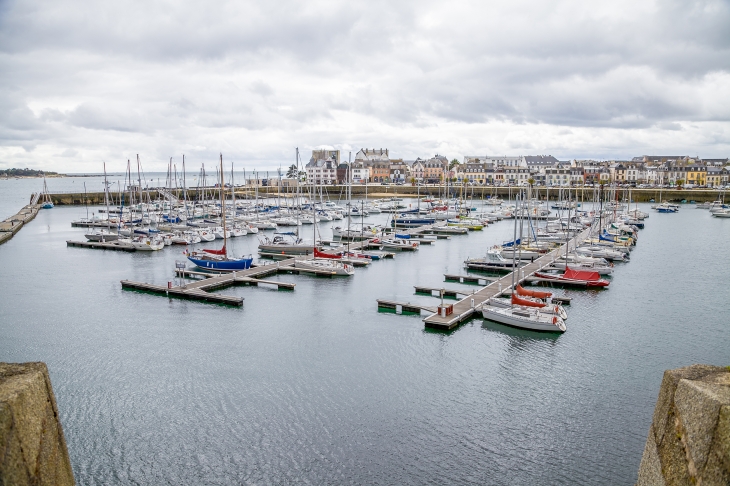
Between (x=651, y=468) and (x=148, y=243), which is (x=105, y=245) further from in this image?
(x=651, y=468)

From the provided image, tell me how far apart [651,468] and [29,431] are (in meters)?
9.81

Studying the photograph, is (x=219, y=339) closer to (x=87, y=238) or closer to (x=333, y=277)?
(x=333, y=277)

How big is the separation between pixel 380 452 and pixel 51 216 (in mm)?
97615

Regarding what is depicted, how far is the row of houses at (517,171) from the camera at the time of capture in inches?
6481

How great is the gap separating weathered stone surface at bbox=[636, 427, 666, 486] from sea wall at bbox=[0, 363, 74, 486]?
30.7ft

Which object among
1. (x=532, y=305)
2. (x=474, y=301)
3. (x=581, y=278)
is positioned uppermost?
(x=532, y=305)

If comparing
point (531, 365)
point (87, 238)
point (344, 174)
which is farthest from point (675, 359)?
point (344, 174)

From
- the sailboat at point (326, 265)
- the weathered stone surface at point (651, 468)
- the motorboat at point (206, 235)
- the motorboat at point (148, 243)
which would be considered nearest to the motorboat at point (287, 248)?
the sailboat at point (326, 265)

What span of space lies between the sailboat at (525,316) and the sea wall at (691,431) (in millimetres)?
20563

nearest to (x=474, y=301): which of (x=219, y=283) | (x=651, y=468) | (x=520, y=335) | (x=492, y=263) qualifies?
(x=520, y=335)

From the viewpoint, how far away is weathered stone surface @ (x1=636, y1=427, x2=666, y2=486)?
9.33 metres

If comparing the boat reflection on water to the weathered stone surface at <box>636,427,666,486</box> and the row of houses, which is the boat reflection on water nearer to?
the weathered stone surface at <box>636,427,666,486</box>

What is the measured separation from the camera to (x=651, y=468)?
32.1 feet

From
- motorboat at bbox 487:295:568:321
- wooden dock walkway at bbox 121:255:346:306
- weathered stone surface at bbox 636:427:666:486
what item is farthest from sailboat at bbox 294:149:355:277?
weathered stone surface at bbox 636:427:666:486
